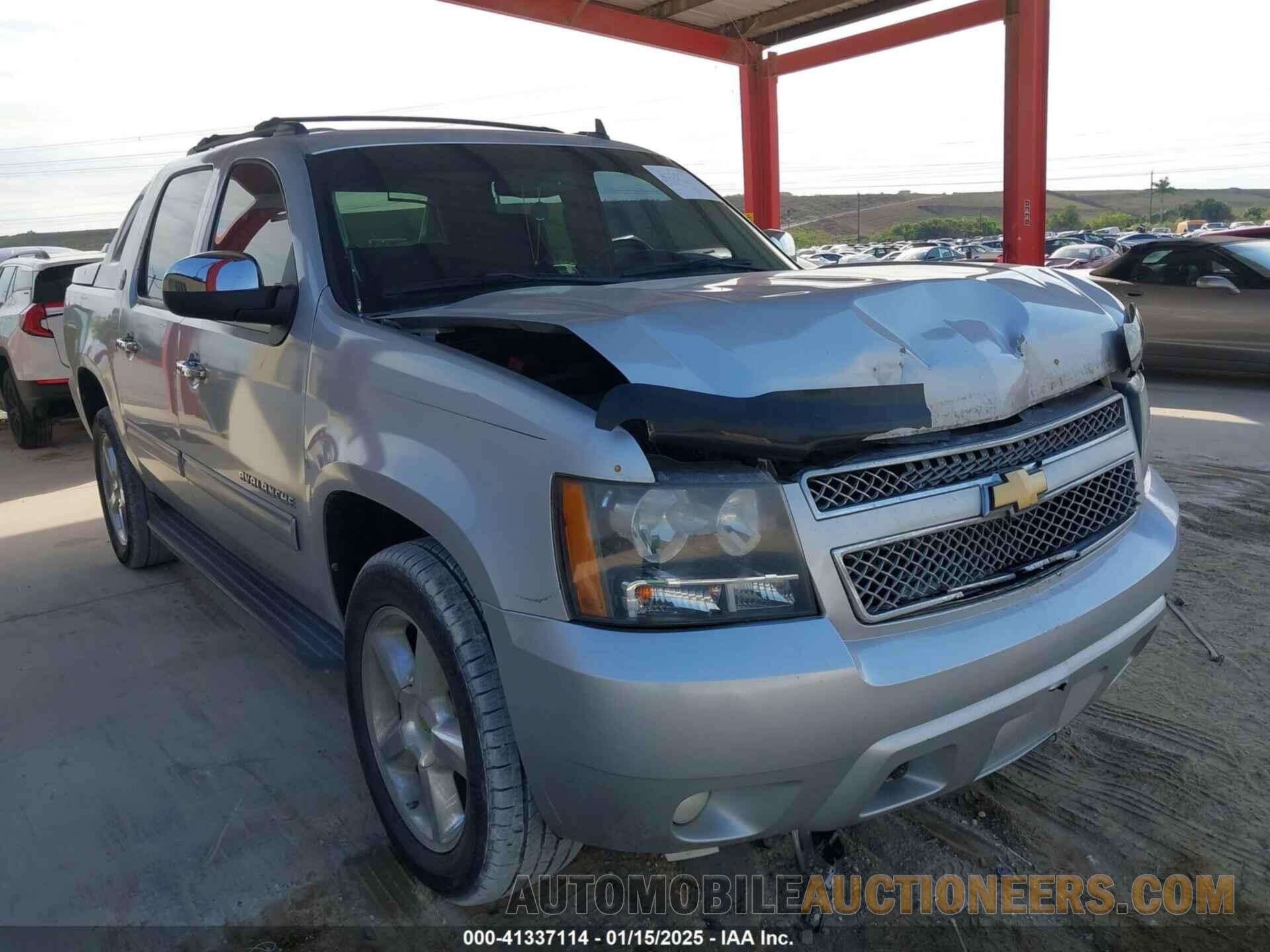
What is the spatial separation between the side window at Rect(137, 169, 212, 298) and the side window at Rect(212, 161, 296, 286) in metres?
0.29

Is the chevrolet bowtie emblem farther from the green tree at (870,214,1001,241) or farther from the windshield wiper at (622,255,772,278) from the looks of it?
the green tree at (870,214,1001,241)

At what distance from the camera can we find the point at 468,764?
2020 mm

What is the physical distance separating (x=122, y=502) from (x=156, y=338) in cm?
154

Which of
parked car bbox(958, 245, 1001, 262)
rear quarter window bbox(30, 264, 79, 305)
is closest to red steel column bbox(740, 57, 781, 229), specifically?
rear quarter window bbox(30, 264, 79, 305)

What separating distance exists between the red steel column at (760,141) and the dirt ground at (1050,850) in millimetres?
9937

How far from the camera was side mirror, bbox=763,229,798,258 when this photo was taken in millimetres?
3893

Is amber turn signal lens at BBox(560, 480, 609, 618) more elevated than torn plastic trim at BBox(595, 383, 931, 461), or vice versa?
torn plastic trim at BBox(595, 383, 931, 461)

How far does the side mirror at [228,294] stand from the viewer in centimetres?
262

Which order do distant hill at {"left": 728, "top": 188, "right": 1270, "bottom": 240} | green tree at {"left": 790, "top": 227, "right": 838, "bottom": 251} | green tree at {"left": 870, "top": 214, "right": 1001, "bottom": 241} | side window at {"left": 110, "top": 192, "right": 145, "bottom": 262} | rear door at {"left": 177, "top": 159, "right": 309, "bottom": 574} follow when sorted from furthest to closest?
distant hill at {"left": 728, "top": 188, "right": 1270, "bottom": 240}, green tree at {"left": 790, "top": 227, "right": 838, "bottom": 251}, green tree at {"left": 870, "top": 214, "right": 1001, "bottom": 241}, side window at {"left": 110, "top": 192, "right": 145, "bottom": 262}, rear door at {"left": 177, "top": 159, "right": 309, "bottom": 574}

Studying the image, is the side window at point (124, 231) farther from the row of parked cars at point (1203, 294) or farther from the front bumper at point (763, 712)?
the row of parked cars at point (1203, 294)

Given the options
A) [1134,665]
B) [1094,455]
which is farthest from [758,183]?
[1094,455]

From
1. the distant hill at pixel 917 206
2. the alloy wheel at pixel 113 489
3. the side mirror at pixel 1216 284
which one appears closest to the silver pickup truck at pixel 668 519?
the alloy wheel at pixel 113 489

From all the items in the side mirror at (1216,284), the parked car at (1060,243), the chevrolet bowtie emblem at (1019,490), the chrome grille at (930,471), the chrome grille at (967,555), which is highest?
the chrome grille at (930,471)

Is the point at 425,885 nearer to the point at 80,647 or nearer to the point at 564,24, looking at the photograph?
the point at 80,647
